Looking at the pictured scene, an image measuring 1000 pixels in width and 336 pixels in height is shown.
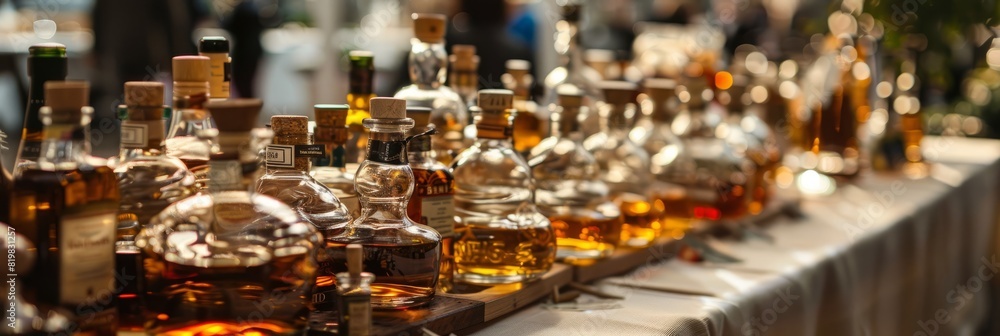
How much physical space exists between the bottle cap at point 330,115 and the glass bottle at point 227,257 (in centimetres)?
26

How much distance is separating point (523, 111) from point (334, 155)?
555mm

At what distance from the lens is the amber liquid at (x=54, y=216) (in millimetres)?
898

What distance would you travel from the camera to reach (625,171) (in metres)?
1.86

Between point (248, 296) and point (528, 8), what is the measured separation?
3.74m

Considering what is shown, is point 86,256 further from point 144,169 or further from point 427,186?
point 427,186

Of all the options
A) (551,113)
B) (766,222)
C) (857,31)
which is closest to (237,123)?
(551,113)

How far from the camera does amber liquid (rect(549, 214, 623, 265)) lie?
63.8 inches

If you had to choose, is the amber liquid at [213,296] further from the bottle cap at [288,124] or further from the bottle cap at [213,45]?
the bottle cap at [213,45]

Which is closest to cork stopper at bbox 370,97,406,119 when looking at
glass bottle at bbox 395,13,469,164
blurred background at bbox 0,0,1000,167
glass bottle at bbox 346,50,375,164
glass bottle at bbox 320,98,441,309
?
glass bottle at bbox 320,98,441,309

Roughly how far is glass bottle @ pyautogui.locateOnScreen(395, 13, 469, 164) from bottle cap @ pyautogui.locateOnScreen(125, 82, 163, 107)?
1.58 ft

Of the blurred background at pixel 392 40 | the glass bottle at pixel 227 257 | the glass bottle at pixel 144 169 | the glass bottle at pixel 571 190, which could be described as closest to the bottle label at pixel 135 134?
the glass bottle at pixel 144 169

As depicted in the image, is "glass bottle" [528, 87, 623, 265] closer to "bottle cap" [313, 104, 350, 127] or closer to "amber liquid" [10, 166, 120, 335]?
"bottle cap" [313, 104, 350, 127]

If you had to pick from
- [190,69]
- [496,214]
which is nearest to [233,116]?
[190,69]

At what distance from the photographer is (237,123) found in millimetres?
1008
